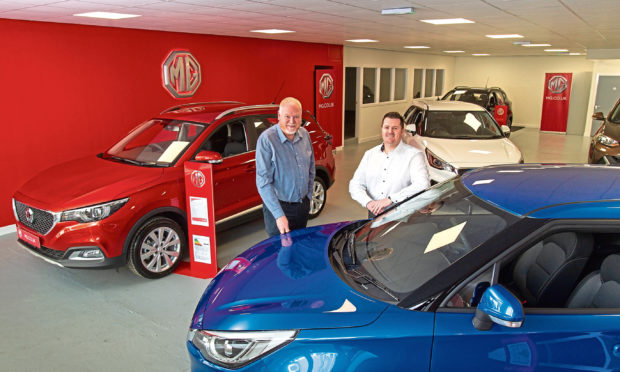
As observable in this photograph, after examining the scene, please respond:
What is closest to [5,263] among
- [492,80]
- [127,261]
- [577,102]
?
[127,261]

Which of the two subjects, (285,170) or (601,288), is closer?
(601,288)

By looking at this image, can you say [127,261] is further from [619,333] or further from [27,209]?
[619,333]

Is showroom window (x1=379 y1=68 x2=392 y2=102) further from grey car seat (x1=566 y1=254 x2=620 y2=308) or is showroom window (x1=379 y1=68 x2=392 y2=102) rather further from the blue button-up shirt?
grey car seat (x1=566 y1=254 x2=620 y2=308)

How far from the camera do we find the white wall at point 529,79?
15.4 m

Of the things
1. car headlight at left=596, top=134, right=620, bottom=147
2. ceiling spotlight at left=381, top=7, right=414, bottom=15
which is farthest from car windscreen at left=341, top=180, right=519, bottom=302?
Answer: car headlight at left=596, top=134, right=620, bottom=147

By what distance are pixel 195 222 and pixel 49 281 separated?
4.86 feet

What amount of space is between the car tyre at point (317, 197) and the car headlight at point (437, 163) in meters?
1.59

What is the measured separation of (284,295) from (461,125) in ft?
19.8

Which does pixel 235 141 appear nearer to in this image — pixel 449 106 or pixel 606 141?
pixel 449 106

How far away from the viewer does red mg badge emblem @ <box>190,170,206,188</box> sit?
4152mm

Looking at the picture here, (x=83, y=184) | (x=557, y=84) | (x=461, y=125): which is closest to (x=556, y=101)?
(x=557, y=84)

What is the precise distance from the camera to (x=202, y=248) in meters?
4.35

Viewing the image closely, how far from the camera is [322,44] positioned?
35.9 feet

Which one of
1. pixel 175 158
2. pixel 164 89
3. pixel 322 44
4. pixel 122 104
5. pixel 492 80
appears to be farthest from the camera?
pixel 492 80
